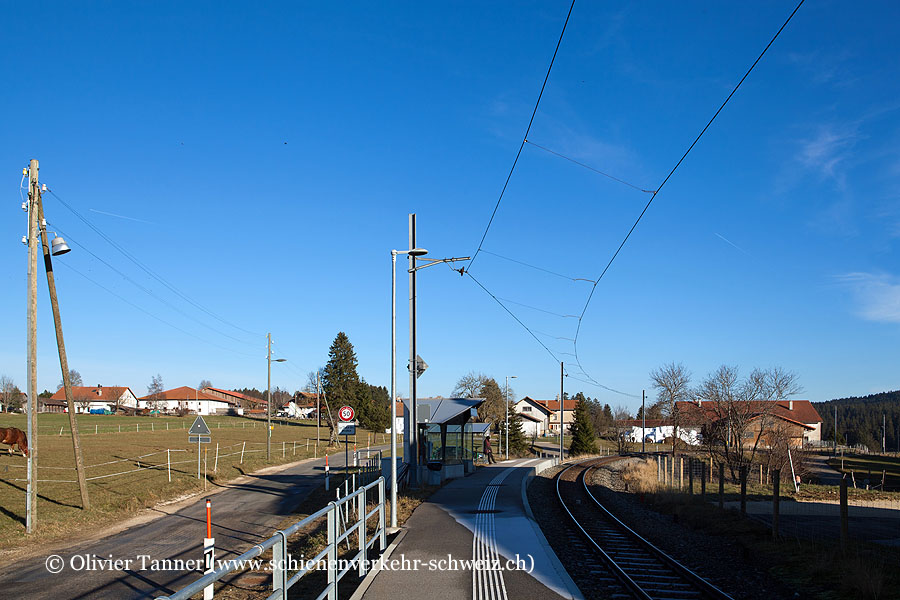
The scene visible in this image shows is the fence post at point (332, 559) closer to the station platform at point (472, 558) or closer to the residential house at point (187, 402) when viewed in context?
the station platform at point (472, 558)

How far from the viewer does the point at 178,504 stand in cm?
2383

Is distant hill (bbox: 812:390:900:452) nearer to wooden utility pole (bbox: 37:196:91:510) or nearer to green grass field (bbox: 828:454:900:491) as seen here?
green grass field (bbox: 828:454:900:491)

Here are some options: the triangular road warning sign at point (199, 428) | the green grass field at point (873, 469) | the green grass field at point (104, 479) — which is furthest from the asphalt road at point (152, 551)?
the green grass field at point (873, 469)

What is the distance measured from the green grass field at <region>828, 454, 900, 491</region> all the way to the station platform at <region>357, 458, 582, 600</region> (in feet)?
111

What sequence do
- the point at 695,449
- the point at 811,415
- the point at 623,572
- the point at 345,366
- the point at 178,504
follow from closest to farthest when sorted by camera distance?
1. the point at 623,572
2. the point at 178,504
3. the point at 695,449
4. the point at 345,366
5. the point at 811,415

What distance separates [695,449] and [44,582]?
5851 centimetres

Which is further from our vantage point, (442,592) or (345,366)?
(345,366)

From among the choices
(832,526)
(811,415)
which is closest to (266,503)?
(832,526)

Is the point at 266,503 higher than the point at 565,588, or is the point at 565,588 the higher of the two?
the point at 565,588

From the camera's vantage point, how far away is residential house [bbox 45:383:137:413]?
142050 mm

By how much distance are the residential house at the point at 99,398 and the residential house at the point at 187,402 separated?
502 cm

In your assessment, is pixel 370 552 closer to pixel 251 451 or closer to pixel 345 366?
pixel 251 451

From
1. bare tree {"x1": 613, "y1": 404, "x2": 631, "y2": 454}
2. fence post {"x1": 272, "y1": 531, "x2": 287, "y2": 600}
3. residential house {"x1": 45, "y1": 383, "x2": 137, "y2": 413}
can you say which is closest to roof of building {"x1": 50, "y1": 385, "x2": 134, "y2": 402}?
residential house {"x1": 45, "y1": 383, "x2": 137, "y2": 413}

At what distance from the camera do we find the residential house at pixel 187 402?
15375cm
